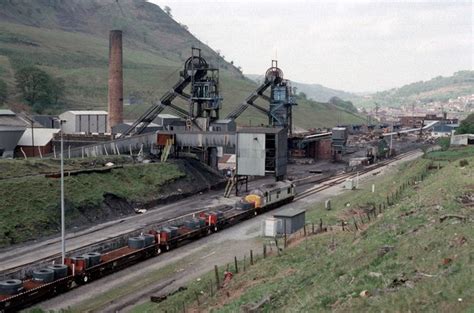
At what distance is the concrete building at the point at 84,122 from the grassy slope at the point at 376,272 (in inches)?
2955

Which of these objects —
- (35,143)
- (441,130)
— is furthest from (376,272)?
(441,130)

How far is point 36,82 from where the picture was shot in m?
130

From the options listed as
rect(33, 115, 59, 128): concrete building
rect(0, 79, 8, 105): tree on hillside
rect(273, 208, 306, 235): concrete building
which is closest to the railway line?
rect(273, 208, 306, 235): concrete building

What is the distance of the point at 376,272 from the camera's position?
22.6m

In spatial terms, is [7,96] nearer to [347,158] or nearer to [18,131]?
[18,131]

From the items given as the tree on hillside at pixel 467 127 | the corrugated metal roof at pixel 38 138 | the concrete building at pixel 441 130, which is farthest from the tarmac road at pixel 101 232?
the concrete building at pixel 441 130

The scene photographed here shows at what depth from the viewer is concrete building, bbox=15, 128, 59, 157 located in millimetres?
82312

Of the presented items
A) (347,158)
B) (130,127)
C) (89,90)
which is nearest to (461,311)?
(130,127)

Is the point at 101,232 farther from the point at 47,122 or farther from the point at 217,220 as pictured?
the point at 47,122

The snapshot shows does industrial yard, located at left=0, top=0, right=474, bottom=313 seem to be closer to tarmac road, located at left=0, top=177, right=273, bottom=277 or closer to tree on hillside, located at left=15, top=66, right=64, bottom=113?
tarmac road, located at left=0, top=177, right=273, bottom=277

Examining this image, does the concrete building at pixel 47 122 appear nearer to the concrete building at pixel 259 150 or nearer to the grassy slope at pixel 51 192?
the grassy slope at pixel 51 192

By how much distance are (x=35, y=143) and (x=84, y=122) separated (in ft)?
77.2

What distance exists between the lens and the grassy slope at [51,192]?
47.4 meters

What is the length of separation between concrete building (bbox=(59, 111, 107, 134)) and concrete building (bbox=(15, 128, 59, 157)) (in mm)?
19507
